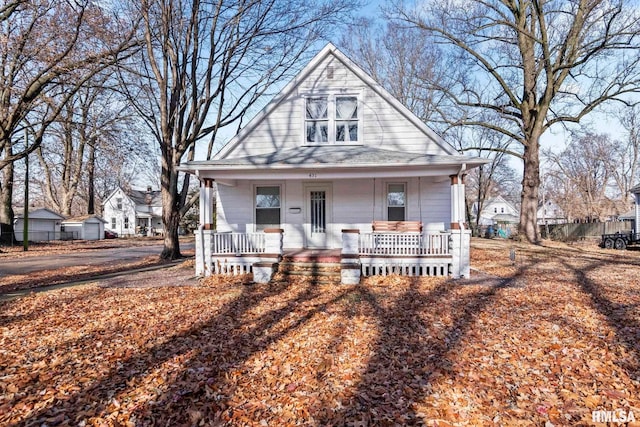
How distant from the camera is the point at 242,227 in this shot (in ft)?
38.9

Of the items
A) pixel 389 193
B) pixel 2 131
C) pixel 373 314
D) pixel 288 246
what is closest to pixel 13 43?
pixel 2 131

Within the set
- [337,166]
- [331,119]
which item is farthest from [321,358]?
[331,119]

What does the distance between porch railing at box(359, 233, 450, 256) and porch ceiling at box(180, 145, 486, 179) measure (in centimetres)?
Result: 164

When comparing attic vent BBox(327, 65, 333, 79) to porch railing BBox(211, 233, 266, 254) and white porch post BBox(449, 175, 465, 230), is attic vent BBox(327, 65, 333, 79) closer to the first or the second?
white porch post BBox(449, 175, 465, 230)

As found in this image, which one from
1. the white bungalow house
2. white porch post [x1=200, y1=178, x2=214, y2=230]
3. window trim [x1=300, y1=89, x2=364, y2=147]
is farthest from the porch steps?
window trim [x1=300, y1=89, x2=364, y2=147]

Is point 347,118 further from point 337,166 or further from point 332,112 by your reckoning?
point 337,166

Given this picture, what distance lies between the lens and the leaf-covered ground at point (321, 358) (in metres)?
3.39

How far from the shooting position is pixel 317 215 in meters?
11.8

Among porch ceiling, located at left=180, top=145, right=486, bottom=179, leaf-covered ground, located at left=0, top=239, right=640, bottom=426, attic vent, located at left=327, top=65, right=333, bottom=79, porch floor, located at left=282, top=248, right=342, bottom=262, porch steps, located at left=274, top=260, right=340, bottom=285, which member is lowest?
leaf-covered ground, located at left=0, top=239, right=640, bottom=426

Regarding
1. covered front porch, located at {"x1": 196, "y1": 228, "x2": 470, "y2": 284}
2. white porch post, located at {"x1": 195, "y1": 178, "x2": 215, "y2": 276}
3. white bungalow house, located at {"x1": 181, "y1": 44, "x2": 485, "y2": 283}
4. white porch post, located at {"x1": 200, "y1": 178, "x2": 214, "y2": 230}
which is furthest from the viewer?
white bungalow house, located at {"x1": 181, "y1": 44, "x2": 485, "y2": 283}

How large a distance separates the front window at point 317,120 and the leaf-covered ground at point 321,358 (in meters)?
5.93

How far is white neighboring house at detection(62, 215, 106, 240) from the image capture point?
122ft

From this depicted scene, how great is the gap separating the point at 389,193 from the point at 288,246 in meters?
3.67

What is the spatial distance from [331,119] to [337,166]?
2.98m
